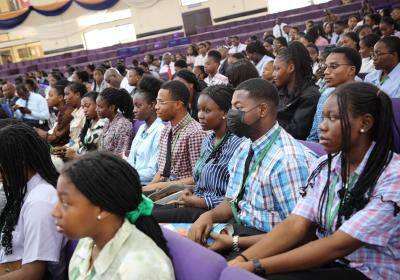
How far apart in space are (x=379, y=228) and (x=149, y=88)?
2.40 m

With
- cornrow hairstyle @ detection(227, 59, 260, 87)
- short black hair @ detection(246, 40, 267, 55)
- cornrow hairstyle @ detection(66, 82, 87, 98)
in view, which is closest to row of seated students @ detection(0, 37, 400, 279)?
cornrow hairstyle @ detection(227, 59, 260, 87)

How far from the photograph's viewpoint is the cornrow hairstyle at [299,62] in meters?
3.10

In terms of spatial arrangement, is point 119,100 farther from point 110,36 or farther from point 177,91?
point 110,36

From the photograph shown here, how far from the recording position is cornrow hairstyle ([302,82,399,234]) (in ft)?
4.70

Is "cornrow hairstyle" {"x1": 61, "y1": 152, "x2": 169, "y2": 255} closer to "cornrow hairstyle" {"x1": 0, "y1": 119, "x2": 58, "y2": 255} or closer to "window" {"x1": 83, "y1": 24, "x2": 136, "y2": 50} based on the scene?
"cornrow hairstyle" {"x1": 0, "y1": 119, "x2": 58, "y2": 255}

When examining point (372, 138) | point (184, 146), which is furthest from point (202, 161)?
point (372, 138)

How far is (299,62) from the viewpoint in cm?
312

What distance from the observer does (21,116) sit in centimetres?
616

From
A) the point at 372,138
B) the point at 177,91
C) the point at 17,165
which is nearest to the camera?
the point at 372,138

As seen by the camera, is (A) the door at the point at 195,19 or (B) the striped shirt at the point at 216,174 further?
(A) the door at the point at 195,19

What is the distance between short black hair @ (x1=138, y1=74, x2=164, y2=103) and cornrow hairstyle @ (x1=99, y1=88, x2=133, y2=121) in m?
0.30

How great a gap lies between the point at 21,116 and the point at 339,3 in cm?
1076

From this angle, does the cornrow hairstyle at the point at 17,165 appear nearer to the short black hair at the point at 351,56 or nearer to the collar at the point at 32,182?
the collar at the point at 32,182

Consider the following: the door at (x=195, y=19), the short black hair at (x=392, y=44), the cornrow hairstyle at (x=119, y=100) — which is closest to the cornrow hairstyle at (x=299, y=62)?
the short black hair at (x=392, y=44)
